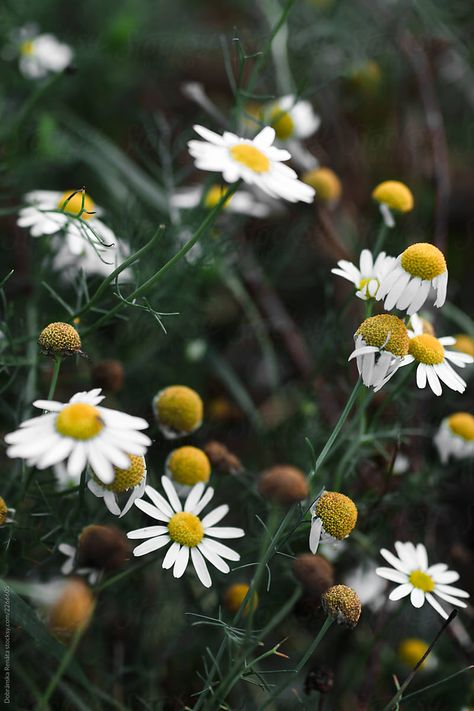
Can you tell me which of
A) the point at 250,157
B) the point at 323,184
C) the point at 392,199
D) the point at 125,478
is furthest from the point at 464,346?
the point at 125,478

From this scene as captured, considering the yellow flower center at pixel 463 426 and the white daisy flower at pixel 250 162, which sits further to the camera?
the yellow flower center at pixel 463 426

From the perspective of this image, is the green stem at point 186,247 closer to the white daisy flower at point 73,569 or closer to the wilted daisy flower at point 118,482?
the wilted daisy flower at point 118,482

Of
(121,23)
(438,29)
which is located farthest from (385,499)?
(121,23)

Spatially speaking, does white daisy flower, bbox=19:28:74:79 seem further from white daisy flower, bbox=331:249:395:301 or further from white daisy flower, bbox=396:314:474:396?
white daisy flower, bbox=396:314:474:396

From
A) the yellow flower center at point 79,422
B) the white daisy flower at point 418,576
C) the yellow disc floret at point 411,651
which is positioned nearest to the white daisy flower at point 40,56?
the yellow flower center at point 79,422

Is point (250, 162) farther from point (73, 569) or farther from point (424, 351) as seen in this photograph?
point (73, 569)

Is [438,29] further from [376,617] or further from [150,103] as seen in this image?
[376,617]
